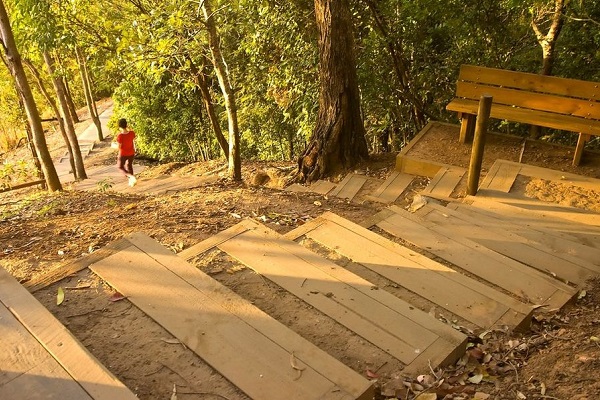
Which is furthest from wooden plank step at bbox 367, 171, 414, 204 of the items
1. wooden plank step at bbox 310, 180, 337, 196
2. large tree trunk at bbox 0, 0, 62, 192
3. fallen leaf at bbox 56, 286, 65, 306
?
large tree trunk at bbox 0, 0, 62, 192

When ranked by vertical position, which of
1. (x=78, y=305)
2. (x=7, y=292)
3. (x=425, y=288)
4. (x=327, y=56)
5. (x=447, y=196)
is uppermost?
(x=327, y=56)

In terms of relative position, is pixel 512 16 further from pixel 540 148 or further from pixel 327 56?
pixel 327 56

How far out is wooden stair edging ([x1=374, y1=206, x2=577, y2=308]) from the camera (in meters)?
3.45

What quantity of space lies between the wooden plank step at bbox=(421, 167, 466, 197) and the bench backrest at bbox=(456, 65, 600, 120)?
1.40 meters

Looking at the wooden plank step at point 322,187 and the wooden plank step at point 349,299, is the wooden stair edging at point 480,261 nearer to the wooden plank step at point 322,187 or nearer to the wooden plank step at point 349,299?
the wooden plank step at point 349,299

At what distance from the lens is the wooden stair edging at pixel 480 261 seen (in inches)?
136

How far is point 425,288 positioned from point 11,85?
56.1 ft

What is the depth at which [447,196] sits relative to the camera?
5789 mm

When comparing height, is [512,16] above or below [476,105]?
above

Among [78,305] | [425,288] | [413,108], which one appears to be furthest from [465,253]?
[413,108]

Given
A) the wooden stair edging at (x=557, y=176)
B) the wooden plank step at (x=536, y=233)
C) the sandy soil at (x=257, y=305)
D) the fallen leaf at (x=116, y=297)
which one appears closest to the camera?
the sandy soil at (x=257, y=305)

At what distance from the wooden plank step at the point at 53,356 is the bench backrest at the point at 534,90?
253 inches

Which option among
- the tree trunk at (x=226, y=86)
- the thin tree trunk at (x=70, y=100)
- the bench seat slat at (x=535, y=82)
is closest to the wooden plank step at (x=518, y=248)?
the bench seat slat at (x=535, y=82)

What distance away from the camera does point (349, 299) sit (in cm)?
304
